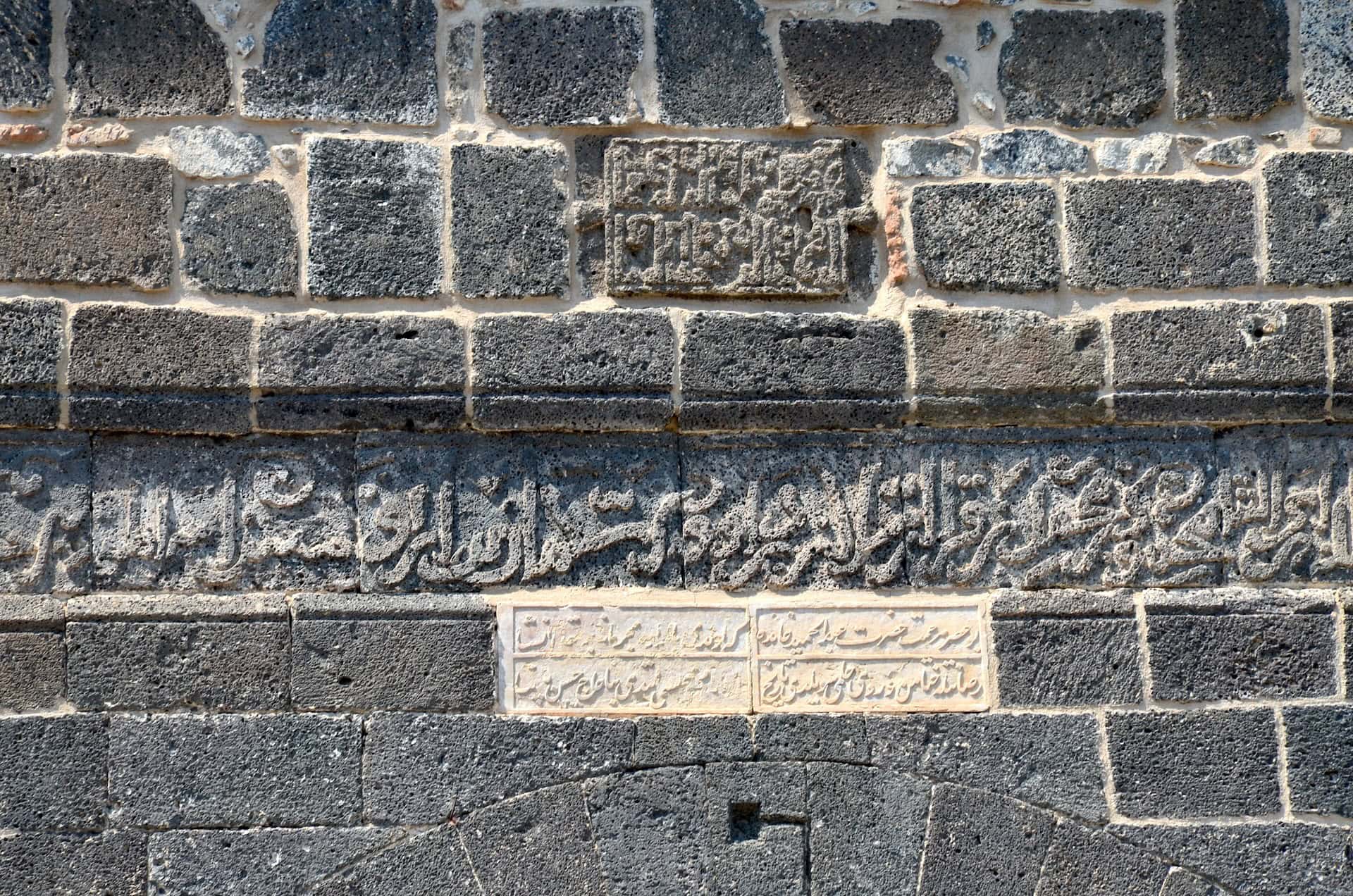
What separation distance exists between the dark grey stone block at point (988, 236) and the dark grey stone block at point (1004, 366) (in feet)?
0.28

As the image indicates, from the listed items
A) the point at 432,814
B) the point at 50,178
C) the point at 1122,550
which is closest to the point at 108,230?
the point at 50,178

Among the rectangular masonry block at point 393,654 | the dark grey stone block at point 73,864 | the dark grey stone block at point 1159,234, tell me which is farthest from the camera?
the dark grey stone block at point 1159,234

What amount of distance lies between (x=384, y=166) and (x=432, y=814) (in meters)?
1.61

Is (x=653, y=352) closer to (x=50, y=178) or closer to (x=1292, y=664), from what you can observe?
(x=50, y=178)

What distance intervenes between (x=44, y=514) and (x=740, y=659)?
1755 mm

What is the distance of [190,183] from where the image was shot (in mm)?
3705

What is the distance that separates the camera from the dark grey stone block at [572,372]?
12.0ft

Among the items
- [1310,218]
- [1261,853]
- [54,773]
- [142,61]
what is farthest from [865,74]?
[54,773]

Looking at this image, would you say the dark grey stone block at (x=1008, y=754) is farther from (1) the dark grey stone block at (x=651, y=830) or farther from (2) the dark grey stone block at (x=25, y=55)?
(2) the dark grey stone block at (x=25, y=55)

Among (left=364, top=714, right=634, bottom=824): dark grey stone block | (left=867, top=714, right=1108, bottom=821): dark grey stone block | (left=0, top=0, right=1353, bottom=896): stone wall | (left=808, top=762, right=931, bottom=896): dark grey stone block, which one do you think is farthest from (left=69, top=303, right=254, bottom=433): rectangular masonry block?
(left=867, top=714, right=1108, bottom=821): dark grey stone block

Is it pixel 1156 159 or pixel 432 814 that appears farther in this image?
pixel 1156 159

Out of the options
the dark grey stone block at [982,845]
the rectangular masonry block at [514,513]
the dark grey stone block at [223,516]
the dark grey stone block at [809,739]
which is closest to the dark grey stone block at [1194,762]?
the dark grey stone block at [982,845]

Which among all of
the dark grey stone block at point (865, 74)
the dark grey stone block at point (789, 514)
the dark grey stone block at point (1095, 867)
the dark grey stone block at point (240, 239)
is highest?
the dark grey stone block at point (865, 74)

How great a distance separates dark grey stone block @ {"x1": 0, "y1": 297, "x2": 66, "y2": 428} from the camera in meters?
3.58
